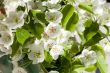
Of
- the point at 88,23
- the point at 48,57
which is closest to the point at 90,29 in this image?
the point at 88,23

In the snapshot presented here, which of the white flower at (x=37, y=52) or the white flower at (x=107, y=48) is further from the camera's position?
the white flower at (x=107, y=48)

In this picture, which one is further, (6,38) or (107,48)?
(107,48)

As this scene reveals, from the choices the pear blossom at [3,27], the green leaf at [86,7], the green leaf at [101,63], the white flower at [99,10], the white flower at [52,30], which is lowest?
the green leaf at [101,63]

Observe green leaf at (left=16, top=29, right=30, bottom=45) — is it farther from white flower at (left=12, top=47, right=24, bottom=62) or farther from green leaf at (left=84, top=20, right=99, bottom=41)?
green leaf at (left=84, top=20, right=99, bottom=41)

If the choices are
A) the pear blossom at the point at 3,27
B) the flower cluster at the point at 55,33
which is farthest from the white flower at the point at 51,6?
the pear blossom at the point at 3,27

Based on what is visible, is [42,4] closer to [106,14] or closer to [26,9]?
[26,9]

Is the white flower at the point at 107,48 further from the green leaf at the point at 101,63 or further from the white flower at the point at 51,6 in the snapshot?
the white flower at the point at 51,6

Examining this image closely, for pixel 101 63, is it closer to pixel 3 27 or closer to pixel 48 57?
pixel 48 57

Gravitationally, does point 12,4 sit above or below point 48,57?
above
